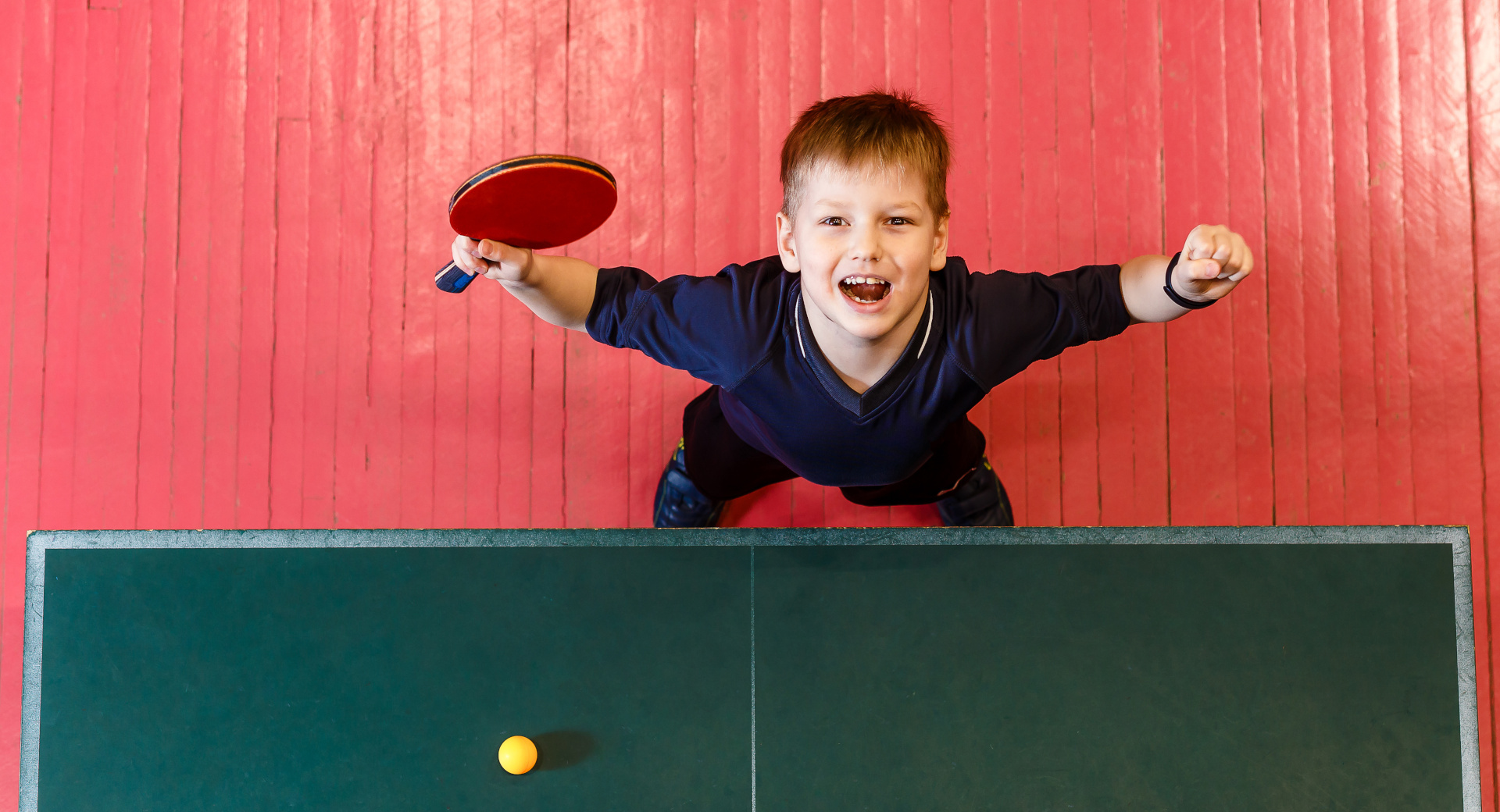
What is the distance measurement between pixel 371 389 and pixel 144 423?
21.5 inches

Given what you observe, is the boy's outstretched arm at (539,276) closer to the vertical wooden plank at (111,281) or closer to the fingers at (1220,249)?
the fingers at (1220,249)

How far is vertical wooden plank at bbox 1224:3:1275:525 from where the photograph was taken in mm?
2084

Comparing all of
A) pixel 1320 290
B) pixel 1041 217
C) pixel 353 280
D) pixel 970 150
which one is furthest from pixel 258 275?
pixel 1320 290

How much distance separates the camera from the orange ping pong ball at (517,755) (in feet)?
4.21

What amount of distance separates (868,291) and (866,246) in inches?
2.9

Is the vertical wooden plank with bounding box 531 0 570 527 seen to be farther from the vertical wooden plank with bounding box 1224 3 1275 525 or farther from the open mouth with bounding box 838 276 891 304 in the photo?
the vertical wooden plank with bounding box 1224 3 1275 525

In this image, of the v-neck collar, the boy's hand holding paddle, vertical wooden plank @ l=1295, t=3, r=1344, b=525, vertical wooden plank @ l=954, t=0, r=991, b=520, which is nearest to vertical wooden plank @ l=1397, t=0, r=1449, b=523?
vertical wooden plank @ l=1295, t=3, r=1344, b=525

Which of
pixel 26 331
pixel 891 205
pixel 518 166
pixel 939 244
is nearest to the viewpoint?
pixel 518 166

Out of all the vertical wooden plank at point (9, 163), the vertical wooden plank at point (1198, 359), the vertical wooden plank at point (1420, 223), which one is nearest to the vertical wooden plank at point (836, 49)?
the vertical wooden plank at point (1198, 359)

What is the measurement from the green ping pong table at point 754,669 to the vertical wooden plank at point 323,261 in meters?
0.69

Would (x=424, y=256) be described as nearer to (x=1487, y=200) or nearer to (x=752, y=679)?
(x=752, y=679)

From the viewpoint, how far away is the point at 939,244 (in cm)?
133

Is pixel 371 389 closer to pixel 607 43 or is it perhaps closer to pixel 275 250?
pixel 275 250

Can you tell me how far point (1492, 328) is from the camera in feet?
6.87
